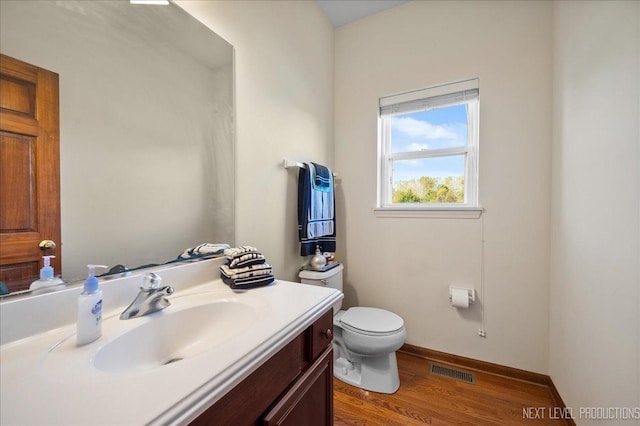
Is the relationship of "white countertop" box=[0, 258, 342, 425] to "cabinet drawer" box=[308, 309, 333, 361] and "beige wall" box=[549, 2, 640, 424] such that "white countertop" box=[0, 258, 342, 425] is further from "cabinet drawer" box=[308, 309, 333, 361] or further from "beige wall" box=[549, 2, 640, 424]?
"beige wall" box=[549, 2, 640, 424]

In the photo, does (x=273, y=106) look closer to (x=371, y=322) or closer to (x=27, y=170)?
(x=27, y=170)

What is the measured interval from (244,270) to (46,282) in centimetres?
54

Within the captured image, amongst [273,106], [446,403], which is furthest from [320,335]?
[273,106]

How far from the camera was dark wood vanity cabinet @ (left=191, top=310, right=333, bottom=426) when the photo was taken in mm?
515

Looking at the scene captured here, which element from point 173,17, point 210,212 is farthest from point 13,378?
point 173,17

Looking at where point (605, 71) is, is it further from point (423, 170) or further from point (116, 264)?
point (116, 264)

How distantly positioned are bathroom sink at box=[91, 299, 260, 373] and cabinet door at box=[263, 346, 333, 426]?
0.72 feet

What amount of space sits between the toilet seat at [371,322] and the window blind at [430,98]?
1.52 metres

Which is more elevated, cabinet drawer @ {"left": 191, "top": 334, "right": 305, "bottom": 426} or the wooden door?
the wooden door

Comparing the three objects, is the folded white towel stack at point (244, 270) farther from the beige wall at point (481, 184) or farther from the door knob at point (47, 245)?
the beige wall at point (481, 184)

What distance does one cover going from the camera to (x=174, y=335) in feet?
2.52

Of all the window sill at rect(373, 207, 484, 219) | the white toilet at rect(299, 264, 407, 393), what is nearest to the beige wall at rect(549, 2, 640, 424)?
the window sill at rect(373, 207, 484, 219)

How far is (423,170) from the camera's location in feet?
6.57

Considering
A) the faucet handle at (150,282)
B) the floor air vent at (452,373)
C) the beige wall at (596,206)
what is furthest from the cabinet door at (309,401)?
the floor air vent at (452,373)
